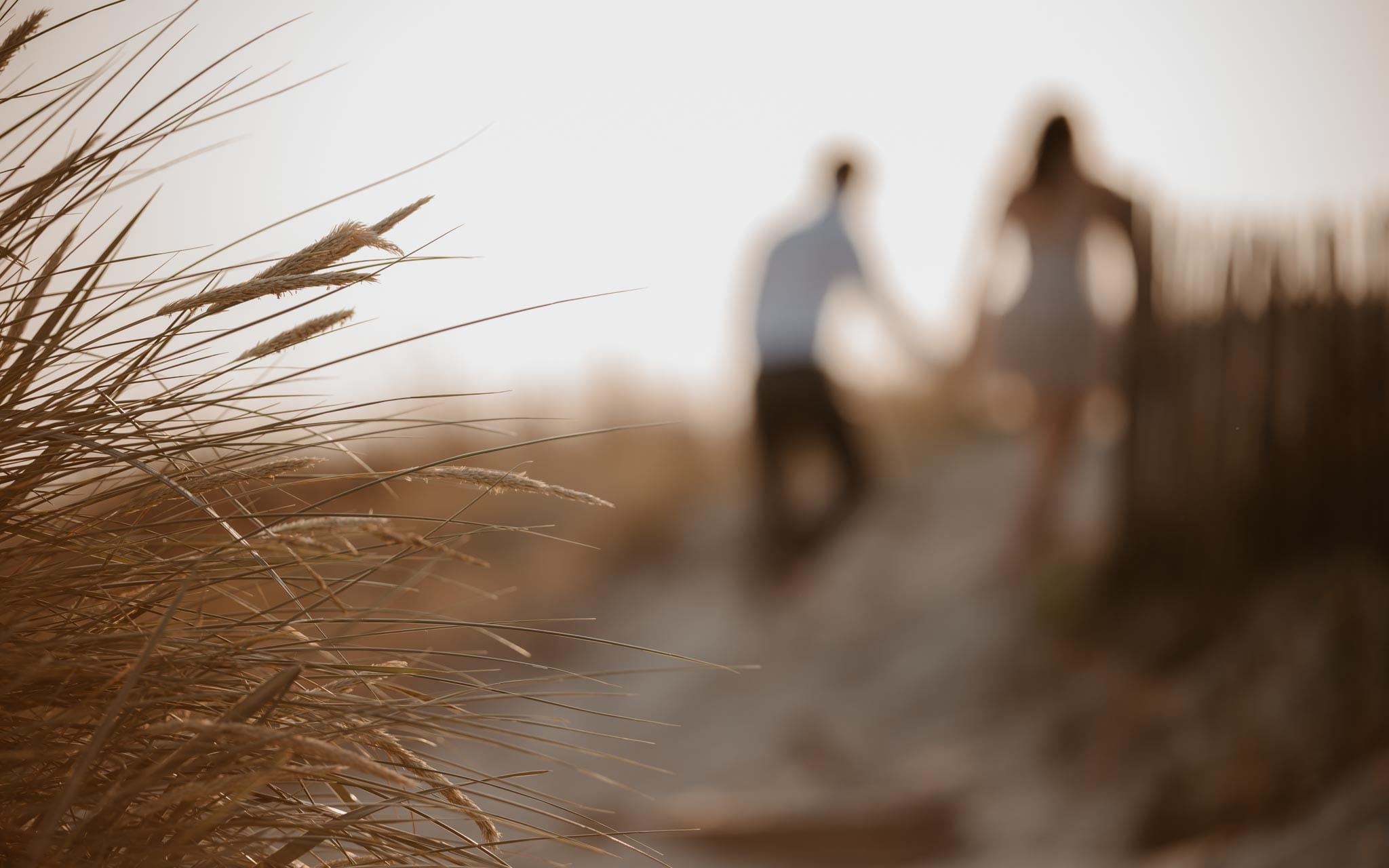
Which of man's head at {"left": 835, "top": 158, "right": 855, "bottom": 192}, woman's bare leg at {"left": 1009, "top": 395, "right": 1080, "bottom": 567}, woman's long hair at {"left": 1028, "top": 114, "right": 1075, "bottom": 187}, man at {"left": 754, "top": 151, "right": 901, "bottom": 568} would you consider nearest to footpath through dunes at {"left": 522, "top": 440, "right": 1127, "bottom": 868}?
woman's bare leg at {"left": 1009, "top": 395, "right": 1080, "bottom": 567}

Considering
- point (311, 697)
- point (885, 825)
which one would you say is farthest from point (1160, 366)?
point (311, 697)

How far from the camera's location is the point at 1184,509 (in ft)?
15.0

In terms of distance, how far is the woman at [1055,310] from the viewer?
5.25m

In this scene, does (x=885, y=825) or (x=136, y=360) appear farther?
(x=885, y=825)

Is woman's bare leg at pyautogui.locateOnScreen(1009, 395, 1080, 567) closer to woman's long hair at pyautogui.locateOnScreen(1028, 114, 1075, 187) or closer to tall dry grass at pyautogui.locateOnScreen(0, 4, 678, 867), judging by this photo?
woman's long hair at pyautogui.locateOnScreen(1028, 114, 1075, 187)

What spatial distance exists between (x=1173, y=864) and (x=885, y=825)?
1.14 meters

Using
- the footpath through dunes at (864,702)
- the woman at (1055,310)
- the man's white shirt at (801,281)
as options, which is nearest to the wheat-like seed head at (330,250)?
the footpath through dunes at (864,702)

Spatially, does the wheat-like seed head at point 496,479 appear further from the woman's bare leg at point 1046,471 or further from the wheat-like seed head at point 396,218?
the woman's bare leg at point 1046,471

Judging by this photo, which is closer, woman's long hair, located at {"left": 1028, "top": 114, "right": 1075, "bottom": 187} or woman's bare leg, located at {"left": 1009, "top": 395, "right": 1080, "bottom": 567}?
woman's long hair, located at {"left": 1028, "top": 114, "right": 1075, "bottom": 187}

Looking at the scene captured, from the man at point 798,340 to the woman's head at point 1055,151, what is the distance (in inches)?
50.6

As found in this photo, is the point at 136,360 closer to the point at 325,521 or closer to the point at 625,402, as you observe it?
the point at 325,521

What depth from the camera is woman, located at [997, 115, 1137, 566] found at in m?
5.25

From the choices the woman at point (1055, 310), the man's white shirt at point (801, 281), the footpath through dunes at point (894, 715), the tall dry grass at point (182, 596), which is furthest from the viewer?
the man's white shirt at point (801, 281)

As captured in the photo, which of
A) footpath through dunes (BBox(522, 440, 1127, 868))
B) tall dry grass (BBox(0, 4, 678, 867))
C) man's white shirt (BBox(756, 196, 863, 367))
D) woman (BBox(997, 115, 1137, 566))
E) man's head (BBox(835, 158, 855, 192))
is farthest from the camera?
man's head (BBox(835, 158, 855, 192))
